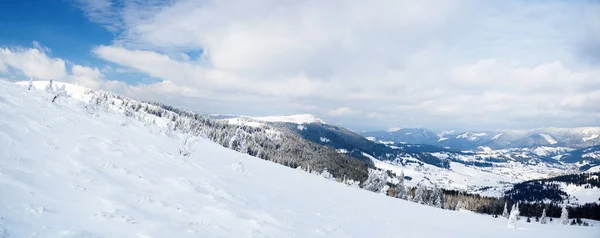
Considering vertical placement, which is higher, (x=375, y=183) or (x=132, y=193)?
(x=132, y=193)

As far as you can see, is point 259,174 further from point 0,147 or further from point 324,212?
point 0,147

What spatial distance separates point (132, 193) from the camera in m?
11.4

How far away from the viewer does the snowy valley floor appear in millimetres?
8602

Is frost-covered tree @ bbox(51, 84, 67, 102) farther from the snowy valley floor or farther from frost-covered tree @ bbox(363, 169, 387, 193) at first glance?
frost-covered tree @ bbox(363, 169, 387, 193)

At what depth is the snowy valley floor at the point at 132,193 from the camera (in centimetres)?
860

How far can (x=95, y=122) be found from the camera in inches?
773

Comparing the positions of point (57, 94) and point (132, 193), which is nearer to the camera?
point (132, 193)

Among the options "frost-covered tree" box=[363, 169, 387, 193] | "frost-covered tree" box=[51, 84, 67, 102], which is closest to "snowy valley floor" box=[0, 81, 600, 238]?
"frost-covered tree" box=[51, 84, 67, 102]

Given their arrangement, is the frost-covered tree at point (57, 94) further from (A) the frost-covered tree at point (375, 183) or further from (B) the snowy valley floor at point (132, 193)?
(A) the frost-covered tree at point (375, 183)

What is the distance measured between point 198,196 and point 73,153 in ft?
16.9

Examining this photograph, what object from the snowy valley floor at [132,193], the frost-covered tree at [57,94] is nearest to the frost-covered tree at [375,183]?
the snowy valley floor at [132,193]

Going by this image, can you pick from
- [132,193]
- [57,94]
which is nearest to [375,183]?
[57,94]

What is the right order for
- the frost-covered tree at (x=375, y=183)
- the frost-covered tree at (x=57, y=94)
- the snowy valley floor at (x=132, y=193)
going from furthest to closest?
the frost-covered tree at (x=375, y=183) → the frost-covered tree at (x=57, y=94) → the snowy valley floor at (x=132, y=193)

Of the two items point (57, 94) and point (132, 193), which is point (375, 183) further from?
point (132, 193)
